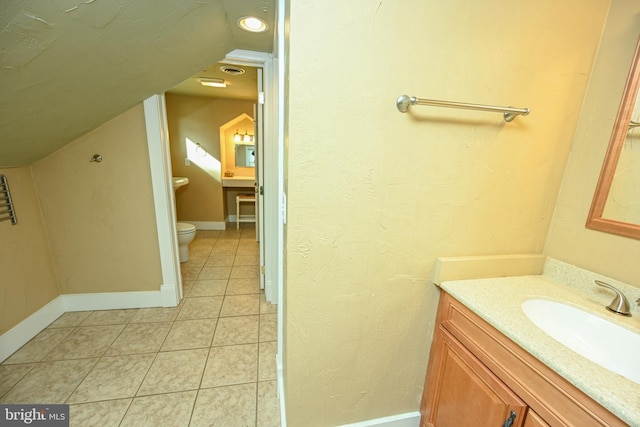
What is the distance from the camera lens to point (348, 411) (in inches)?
45.1

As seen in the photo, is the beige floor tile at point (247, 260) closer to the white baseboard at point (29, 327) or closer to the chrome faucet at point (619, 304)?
the white baseboard at point (29, 327)

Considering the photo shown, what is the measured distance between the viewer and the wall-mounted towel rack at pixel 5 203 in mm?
1518

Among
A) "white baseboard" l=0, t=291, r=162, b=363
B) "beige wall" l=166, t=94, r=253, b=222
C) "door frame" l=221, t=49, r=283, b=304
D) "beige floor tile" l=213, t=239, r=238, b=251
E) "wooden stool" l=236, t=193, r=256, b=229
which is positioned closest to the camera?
"white baseboard" l=0, t=291, r=162, b=363

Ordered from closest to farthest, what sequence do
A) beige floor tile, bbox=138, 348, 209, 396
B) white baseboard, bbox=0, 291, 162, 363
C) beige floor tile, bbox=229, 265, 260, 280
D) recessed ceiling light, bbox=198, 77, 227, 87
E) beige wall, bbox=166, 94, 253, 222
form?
beige floor tile, bbox=138, 348, 209, 396 → white baseboard, bbox=0, 291, 162, 363 → beige floor tile, bbox=229, 265, 260, 280 → recessed ceiling light, bbox=198, 77, 227, 87 → beige wall, bbox=166, 94, 253, 222

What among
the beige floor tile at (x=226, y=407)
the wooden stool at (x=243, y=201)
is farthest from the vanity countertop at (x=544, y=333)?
the wooden stool at (x=243, y=201)

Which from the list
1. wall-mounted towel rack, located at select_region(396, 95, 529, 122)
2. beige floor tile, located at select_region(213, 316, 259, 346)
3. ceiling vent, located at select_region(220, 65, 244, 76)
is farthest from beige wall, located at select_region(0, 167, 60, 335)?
wall-mounted towel rack, located at select_region(396, 95, 529, 122)

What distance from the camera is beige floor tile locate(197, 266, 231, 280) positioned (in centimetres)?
266

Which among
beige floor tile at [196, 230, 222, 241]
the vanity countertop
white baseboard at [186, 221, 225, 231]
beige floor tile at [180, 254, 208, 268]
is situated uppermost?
the vanity countertop

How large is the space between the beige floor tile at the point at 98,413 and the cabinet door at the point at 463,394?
1.52m

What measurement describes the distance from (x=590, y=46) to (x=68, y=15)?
2020mm

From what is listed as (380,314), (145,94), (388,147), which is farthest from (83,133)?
(380,314)

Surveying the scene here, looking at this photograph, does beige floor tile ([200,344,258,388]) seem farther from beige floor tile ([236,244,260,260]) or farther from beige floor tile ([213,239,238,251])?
beige floor tile ([213,239,238,251])

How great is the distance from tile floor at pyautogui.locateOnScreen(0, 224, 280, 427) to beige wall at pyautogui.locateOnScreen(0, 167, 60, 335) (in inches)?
9.4

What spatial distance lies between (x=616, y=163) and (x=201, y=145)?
14.0 ft
